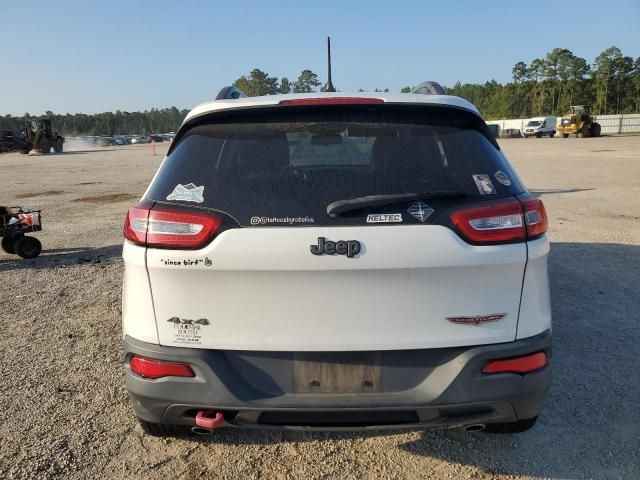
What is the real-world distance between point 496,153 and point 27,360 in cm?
362

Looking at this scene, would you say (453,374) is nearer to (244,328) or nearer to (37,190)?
(244,328)

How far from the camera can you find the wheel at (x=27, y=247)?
6988 millimetres

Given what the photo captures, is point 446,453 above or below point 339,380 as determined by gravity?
below

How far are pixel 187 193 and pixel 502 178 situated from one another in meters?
1.38

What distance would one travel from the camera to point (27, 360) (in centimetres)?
390

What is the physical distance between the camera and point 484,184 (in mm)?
2217

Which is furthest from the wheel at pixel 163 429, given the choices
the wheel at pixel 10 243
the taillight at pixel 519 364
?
the wheel at pixel 10 243

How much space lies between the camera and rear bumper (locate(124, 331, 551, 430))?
2.14 metres

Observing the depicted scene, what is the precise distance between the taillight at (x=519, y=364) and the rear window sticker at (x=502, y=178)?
0.74 metres

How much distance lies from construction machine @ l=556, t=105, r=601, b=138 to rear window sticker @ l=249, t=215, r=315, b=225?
57004mm

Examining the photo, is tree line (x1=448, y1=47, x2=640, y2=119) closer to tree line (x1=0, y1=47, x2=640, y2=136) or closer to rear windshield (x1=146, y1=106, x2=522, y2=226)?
tree line (x1=0, y1=47, x2=640, y2=136)

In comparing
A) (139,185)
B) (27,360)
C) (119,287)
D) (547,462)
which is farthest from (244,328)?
(139,185)

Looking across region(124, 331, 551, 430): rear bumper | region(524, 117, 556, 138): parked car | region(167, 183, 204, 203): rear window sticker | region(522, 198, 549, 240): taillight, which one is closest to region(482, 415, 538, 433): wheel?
region(124, 331, 551, 430): rear bumper

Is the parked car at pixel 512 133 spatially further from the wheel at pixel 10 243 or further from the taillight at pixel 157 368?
the taillight at pixel 157 368
